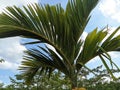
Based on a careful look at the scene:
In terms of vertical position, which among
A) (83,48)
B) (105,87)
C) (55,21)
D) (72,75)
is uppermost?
(105,87)

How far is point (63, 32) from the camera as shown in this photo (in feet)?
19.4

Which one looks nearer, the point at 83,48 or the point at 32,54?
the point at 83,48

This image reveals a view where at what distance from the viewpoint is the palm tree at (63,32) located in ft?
18.9

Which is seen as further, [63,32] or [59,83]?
[59,83]

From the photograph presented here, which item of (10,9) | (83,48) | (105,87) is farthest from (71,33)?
(105,87)

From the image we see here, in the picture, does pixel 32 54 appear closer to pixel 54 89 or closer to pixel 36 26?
pixel 36 26

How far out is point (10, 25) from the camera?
5.64 metres

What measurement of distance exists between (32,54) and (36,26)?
0.67 metres

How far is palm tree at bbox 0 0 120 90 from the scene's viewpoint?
5.77m

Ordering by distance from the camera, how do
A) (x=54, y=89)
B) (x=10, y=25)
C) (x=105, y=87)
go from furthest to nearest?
1. (x=54, y=89)
2. (x=105, y=87)
3. (x=10, y=25)

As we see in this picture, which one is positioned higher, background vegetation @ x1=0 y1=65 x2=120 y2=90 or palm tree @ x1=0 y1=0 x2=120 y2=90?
background vegetation @ x1=0 y1=65 x2=120 y2=90

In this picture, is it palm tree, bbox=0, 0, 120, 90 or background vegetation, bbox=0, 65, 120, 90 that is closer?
palm tree, bbox=0, 0, 120, 90

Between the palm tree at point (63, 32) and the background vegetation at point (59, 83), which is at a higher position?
the background vegetation at point (59, 83)

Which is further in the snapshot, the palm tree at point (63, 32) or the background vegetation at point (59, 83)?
the background vegetation at point (59, 83)
